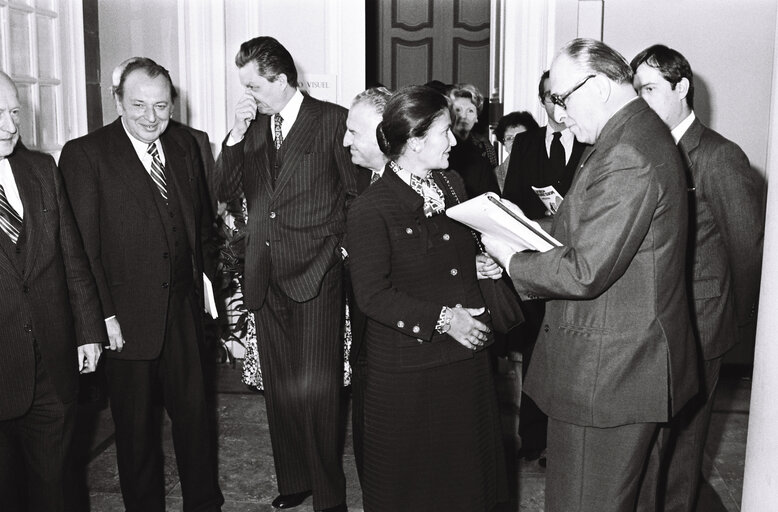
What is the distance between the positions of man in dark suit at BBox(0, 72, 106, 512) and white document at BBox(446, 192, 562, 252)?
4.30ft

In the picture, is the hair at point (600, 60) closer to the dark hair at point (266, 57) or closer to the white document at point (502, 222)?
the white document at point (502, 222)

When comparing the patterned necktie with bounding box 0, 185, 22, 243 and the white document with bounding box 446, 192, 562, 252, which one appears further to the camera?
the patterned necktie with bounding box 0, 185, 22, 243

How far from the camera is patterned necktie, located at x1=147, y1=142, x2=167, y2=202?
3.29 metres

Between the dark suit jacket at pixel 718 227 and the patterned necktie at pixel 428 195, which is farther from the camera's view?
the dark suit jacket at pixel 718 227

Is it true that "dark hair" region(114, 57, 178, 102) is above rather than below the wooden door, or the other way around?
below

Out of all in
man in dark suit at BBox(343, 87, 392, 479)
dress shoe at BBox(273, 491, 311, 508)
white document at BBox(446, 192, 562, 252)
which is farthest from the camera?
dress shoe at BBox(273, 491, 311, 508)

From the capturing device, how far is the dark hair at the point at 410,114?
2643 millimetres

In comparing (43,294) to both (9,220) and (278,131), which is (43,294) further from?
(278,131)

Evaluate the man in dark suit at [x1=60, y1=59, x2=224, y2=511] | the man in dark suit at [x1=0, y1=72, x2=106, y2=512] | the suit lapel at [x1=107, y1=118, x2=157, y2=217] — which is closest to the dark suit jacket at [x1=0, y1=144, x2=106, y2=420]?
the man in dark suit at [x1=0, y1=72, x2=106, y2=512]

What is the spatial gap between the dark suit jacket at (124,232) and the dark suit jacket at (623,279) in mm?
1471

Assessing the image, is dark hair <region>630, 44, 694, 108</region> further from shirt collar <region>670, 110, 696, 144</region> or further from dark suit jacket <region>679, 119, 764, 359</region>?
dark suit jacket <region>679, 119, 764, 359</region>

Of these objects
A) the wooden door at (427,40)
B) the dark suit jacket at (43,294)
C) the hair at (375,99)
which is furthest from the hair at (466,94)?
the wooden door at (427,40)

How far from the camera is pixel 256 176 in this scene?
140 inches

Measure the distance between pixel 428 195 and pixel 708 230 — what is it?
1053 mm
